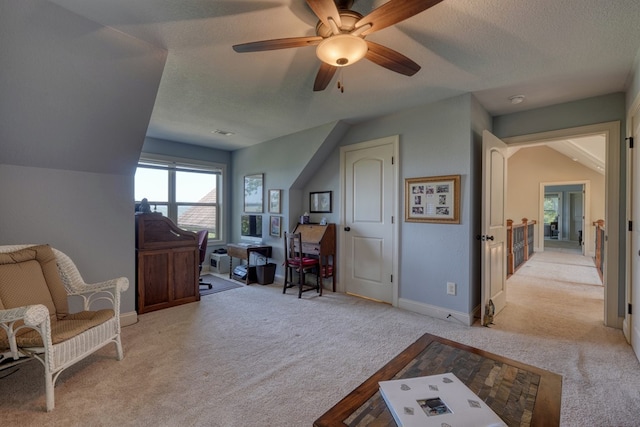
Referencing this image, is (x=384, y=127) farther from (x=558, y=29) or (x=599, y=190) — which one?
(x=599, y=190)

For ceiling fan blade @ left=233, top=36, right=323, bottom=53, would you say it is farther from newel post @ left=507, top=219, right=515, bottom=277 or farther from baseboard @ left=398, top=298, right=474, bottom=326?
newel post @ left=507, top=219, right=515, bottom=277

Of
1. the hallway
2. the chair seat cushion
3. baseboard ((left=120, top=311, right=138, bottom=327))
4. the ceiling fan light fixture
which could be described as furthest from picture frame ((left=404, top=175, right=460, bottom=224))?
baseboard ((left=120, top=311, right=138, bottom=327))

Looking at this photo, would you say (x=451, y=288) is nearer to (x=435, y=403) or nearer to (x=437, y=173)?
(x=437, y=173)

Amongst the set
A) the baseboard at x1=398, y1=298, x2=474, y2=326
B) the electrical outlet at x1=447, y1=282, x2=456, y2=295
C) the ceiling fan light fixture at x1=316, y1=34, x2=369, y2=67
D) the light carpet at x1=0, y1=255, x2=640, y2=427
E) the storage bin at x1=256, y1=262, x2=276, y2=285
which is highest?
the ceiling fan light fixture at x1=316, y1=34, x2=369, y2=67

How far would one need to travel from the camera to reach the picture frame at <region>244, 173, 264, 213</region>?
5129mm

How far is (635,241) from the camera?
2.37 metres

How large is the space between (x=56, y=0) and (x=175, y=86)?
1.15 metres

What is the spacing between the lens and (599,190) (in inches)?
293

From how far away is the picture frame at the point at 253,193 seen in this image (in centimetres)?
513

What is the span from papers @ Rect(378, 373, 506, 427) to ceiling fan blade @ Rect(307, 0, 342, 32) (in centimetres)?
170

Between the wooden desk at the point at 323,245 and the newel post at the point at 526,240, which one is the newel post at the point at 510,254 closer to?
the newel post at the point at 526,240

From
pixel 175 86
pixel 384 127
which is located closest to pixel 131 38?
pixel 175 86

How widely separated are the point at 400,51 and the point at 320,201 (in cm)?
260

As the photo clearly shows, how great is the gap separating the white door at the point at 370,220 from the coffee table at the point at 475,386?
2047 mm
